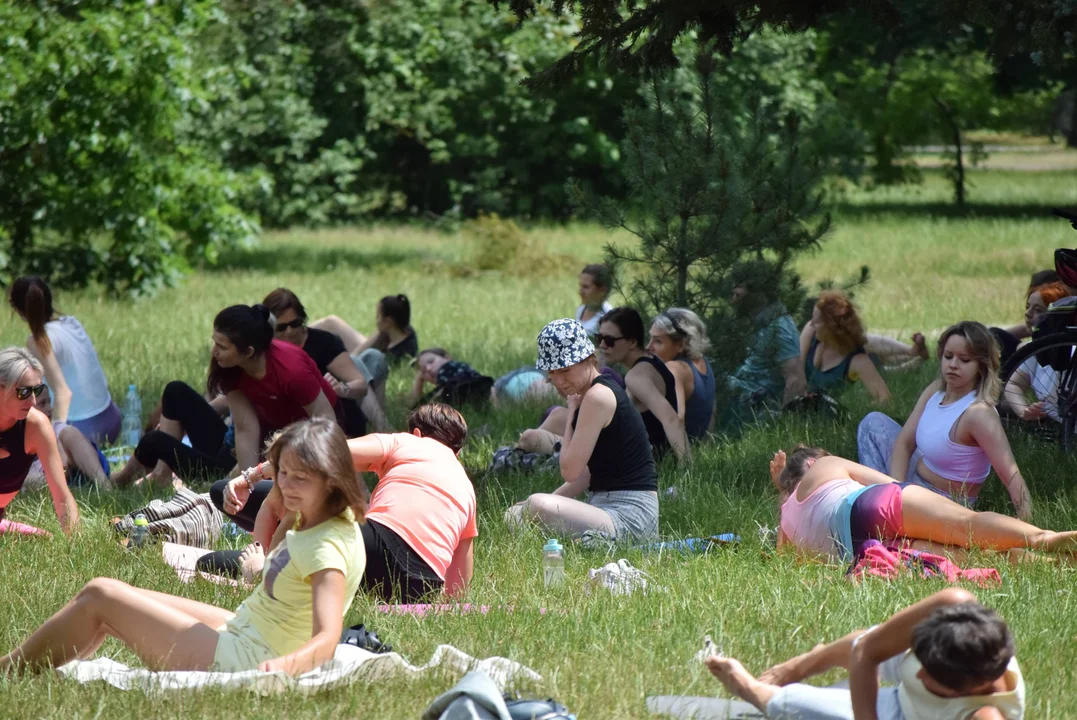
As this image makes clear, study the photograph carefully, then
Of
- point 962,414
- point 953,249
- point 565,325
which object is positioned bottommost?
point 953,249

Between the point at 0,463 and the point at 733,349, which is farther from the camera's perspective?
the point at 733,349

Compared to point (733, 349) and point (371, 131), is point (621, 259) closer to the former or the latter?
point (733, 349)

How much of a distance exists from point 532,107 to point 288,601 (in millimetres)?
25034

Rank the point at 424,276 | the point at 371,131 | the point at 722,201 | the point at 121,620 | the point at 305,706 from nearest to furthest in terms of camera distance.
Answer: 1. the point at 305,706
2. the point at 121,620
3. the point at 722,201
4. the point at 424,276
5. the point at 371,131

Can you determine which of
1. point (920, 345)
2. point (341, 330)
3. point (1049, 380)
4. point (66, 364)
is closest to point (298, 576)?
point (66, 364)

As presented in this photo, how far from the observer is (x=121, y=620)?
4.25 meters

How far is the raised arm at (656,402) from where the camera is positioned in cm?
747

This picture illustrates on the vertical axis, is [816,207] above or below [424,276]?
above

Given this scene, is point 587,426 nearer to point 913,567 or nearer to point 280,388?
point 913,567

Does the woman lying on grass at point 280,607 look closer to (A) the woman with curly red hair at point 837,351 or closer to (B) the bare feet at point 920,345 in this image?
(A) the woman with curly red hair at point 837,351

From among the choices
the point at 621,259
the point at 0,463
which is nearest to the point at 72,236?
the point at 621,259

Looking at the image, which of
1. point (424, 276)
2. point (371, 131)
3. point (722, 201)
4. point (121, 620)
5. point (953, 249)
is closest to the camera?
point (121, 620)

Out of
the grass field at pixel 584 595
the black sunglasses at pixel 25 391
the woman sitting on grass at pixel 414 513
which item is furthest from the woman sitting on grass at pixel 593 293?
the black sunglasses at pixel 25 391

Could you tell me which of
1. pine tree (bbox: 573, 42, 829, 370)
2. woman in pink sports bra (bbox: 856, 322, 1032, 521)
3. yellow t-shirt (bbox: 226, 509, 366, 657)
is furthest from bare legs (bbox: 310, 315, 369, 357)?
yellow t-shirt (bbox: 226, 509, 366, 657)
